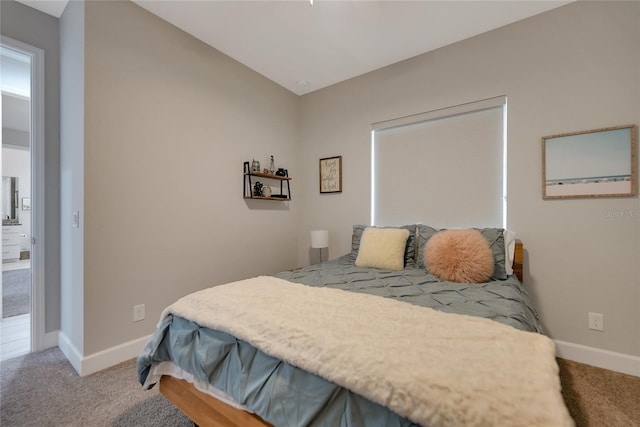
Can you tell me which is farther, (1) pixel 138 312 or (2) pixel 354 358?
(1) pixel 138 312

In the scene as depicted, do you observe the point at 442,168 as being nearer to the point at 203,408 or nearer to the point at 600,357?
the point at 600,357

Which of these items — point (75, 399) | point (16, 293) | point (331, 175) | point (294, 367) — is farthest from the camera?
point (16, 293)

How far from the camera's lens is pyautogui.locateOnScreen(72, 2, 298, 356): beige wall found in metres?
1.79

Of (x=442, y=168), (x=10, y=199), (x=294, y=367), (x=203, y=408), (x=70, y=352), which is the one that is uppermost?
(x=442, y=168)

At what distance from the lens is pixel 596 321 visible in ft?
6.17

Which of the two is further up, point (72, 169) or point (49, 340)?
point (72, 169)

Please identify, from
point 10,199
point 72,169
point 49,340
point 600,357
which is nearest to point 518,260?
point 600,357

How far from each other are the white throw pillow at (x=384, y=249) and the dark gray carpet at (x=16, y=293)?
10.0 ft

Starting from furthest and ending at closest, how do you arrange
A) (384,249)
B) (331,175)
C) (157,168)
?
(331,175), (384,249), (157,168)

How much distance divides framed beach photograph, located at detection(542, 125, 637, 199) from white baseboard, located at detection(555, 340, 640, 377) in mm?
1113

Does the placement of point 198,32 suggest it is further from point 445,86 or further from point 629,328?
point 629,328

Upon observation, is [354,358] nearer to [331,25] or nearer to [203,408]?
[203,408]

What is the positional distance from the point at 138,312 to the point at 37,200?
1188 millimetres

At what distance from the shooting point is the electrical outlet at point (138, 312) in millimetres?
1972
